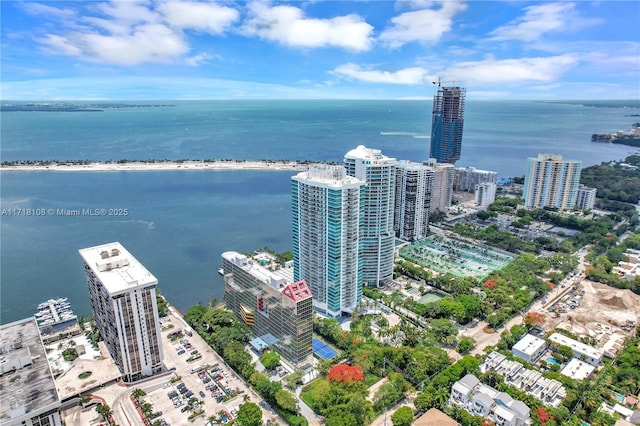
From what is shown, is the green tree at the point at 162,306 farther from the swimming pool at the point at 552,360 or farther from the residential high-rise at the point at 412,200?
the swimming pool at the point at 552,360

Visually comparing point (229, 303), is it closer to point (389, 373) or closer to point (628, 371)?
point (389, 373)

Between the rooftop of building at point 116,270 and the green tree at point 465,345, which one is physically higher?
the rooftop of building at point 116,270

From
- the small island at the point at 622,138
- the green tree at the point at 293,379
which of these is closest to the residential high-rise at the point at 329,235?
the green tree at the point at 293,379

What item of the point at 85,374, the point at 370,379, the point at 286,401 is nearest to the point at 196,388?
the point at 286,401

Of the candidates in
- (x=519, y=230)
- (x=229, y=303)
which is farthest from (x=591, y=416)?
(x=519, y=230)

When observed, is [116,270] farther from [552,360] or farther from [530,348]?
[552,360]

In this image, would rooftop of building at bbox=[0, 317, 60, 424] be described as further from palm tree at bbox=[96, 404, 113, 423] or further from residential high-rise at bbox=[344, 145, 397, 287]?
residential high-rise at bbox=[344, 145, 397, 287]
